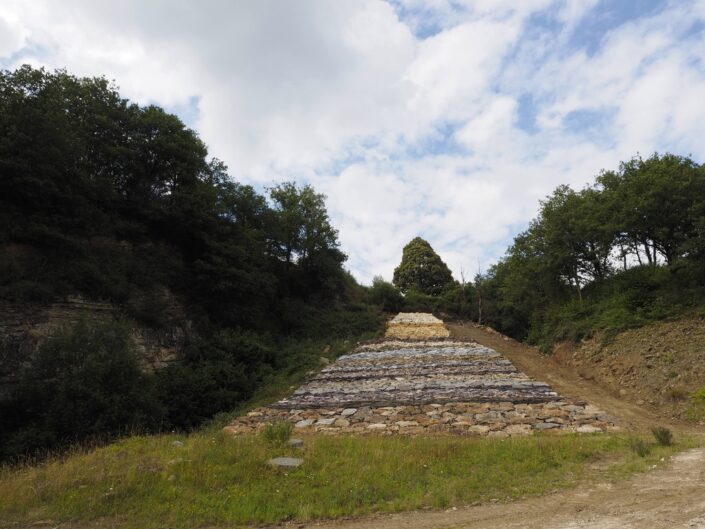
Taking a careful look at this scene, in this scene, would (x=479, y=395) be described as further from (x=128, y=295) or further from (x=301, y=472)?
(x=128, y=295)

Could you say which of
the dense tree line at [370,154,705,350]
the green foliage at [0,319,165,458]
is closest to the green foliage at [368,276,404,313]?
the dense tree line at [370,154,705,350]

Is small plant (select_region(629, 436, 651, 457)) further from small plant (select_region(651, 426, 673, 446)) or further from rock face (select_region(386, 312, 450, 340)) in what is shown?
rock face (select_region(386, 312, 450, 340))

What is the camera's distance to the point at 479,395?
42.5 feet

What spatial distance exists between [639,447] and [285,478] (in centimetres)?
651

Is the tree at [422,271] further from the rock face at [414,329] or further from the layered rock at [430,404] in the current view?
the layered rock at [430,404]

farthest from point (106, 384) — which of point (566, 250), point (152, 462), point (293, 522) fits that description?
point (566, 250)

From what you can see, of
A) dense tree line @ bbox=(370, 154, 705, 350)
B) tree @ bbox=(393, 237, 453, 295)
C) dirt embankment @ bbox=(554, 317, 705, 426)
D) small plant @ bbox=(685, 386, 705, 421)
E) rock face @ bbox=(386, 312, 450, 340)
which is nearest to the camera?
small plant @ bbox=(685, 386, 705, 421)

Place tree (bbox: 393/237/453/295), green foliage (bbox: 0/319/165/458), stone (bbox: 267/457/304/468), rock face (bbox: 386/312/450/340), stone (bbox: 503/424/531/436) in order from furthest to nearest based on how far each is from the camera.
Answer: tree (bbox: 393/237/453/295) < rock face (bbox: 386/312/450/340) < green foliage (bbox: 0/319/165/458) < stone (bbox: 503/424/531/436) < stone (bbox: 267/457/304/468)

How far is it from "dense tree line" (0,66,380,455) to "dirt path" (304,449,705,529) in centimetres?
909

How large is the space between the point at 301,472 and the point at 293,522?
5.12ft

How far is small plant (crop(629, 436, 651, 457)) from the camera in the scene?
7.69 meters

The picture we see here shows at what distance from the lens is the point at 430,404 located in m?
12.4

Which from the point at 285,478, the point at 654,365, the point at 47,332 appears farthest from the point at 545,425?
the point at 47,332

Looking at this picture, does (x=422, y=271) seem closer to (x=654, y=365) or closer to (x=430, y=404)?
(x=654, y=365)
